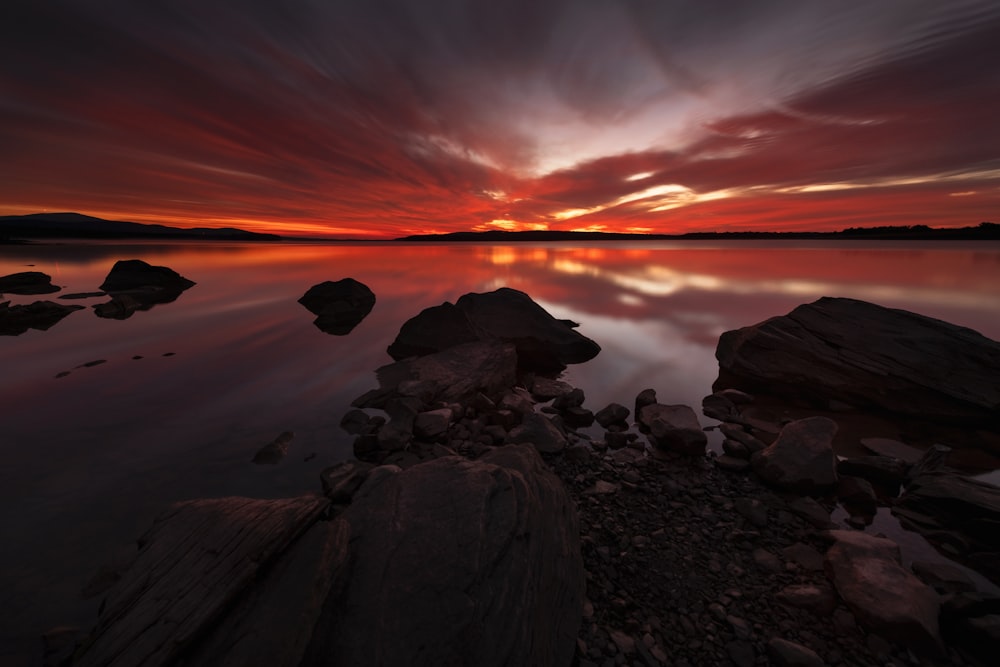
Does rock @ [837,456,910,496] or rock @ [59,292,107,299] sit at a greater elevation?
rock @ [837,456,910,496]

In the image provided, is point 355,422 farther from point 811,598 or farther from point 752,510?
point 811,598

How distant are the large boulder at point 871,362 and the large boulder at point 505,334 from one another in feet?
14.9

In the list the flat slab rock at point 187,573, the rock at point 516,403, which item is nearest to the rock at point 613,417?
the rock at point 516,403

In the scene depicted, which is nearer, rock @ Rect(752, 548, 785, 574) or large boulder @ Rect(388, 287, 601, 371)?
rock @ Rect(752, 548, 785, 574)

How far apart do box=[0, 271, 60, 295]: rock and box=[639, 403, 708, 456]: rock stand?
41492 mm

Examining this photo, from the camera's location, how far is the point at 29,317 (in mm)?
16641

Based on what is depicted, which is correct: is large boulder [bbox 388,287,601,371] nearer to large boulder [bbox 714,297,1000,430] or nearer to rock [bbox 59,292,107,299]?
large boulder [bbox 714,297,1000,430]

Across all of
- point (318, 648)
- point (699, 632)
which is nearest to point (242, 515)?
point (318, 648)

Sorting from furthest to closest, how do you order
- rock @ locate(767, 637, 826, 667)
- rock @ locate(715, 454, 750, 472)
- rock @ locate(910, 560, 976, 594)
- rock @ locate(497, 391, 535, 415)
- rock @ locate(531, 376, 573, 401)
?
rock @ locate(531, 376, 573, 401) → rock @ locate(497, 391, 535, 415) → rock @ locate(715, 454, 750, 472) → rock @ locate(910, 560, 976, 594) → rock @ locate(767, 637, 826, 667)

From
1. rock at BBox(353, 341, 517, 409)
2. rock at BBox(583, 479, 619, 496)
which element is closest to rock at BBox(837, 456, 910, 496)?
rock at BBox(583, 479, 619, 496)

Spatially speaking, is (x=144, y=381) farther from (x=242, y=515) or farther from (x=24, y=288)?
(x=24, y=288)

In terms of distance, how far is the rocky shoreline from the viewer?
104 inches

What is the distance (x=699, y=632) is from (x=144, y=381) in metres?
13.4

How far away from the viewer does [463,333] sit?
1223 cm
